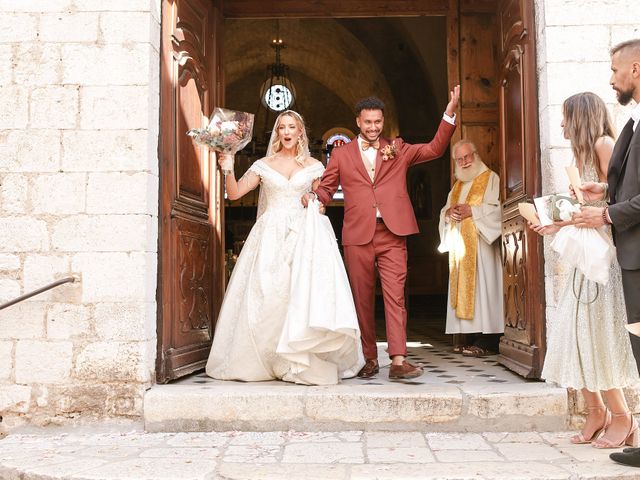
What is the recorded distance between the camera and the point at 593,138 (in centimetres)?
335

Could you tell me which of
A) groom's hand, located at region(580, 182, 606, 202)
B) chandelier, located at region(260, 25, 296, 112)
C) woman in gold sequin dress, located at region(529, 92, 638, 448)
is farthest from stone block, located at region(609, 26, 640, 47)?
chandelier, located at region(260, 25, 296, 112)

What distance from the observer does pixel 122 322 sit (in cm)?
420

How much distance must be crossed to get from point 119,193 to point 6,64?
117 cm

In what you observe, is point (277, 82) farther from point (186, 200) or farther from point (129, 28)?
point (129, 28)

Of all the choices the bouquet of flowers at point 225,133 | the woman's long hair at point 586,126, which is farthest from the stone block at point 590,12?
the bouquet of flowers at point 225,133

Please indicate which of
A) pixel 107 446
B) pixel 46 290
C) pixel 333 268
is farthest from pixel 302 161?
pixel 107 446

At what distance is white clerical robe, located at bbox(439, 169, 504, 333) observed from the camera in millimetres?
5883

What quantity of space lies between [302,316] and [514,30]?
8.64 feet

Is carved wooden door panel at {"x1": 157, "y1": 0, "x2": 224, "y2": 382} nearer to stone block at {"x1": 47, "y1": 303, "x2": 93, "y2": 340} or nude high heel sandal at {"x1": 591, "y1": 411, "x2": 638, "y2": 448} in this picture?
stone block at {"x1": 47, "y1": 303, "x2": 93, "y2": 340}

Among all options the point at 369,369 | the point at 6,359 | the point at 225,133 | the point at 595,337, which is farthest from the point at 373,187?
the point at 6,359

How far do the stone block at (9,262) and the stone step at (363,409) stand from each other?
4.02 feet

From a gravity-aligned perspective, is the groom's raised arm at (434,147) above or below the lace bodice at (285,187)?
above

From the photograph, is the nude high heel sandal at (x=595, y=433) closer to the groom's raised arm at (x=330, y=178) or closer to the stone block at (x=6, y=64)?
the groom's raised arm at (x=330, y=178)

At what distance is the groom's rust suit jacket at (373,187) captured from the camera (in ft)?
15.7
